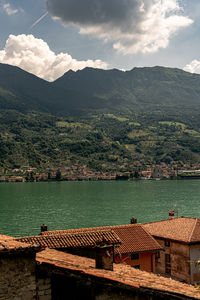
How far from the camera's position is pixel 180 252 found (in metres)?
24.5

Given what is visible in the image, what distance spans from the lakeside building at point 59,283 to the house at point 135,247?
8824 mm

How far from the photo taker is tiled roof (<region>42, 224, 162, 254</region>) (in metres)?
21.5

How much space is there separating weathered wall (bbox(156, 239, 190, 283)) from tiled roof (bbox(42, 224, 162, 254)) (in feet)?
8.97

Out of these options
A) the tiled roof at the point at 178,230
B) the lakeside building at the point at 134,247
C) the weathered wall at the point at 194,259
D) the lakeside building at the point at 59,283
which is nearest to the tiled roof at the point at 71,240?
the lakeside building at the point at 59,283

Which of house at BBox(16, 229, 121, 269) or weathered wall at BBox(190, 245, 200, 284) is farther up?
house at BBox(16, 229, 121, 269)

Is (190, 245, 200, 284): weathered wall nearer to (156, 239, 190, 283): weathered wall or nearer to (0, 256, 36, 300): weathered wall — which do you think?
(156, 239, 190, 283): weathered wall

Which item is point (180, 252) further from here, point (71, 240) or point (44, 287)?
point (44, 287)

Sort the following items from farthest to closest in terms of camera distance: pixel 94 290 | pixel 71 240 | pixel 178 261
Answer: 1. pixel 178 261
2. pixel 71 240
3. pixel 94 290

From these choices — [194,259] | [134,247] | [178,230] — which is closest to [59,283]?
[134,247]

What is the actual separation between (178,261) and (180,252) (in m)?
0.67

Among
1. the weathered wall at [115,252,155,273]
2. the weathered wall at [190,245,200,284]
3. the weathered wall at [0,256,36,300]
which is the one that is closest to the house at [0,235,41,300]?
the weathered wall at [0,256,36,300]

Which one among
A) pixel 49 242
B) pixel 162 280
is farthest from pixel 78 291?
pixel 49 242

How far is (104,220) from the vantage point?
253ft

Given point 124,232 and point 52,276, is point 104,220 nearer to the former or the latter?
point 124,232
